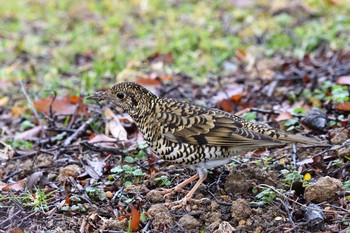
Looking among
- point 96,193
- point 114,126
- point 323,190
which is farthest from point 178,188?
point 114,126

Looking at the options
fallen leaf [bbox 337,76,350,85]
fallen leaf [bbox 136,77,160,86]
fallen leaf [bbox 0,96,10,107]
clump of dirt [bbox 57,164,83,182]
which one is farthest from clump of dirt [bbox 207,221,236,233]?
fallen leaf [bbox 0,96,10,107]

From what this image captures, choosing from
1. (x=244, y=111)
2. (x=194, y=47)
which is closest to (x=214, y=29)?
(x=194, y=47)

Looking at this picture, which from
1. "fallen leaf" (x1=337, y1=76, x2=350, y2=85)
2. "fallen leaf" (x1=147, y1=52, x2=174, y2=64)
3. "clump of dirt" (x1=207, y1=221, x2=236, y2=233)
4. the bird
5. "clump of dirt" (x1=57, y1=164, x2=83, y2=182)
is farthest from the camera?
"fallen leaf" (x1=147, y1=52, x2=174, y2=64)

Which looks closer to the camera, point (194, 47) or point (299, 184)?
point (299, 184)

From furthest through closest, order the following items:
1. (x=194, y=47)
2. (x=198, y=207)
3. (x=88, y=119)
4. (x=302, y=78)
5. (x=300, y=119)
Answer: (x=194, y=47) < (x=302, y=78) < (x=88, y=119) < (x=300, y=119) < (x=198, y=207)

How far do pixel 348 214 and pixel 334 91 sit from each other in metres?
2.32

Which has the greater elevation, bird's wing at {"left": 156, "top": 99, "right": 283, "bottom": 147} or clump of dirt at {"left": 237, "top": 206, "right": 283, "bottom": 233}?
bird's wing at {"left": 156, "top": 99, "right": 283, "bottom": 147}

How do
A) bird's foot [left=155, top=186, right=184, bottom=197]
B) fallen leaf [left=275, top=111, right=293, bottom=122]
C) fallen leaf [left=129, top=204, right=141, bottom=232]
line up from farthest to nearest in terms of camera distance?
fallen leaf [left=275, top=111, right=293, bottom=122], bird's foot [left=155, top=186, right=184, bottom=197], fallen leaf [left=129, top=204, right=141, bottom=232]

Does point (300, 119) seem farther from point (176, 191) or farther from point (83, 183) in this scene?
point (83, 183)

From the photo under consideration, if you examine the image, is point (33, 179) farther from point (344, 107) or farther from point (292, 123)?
point (344, 107)

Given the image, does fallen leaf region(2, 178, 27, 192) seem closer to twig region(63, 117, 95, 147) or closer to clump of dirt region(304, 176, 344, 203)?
twig region(63, 117, 95, 147)

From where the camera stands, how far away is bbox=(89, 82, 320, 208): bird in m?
5.28

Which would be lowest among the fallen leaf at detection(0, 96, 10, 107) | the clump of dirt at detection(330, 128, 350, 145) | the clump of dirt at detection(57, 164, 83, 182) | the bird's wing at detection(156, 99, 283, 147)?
the fallen leaf at detection(0, 96, 10, 107)

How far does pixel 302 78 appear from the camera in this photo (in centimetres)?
791
